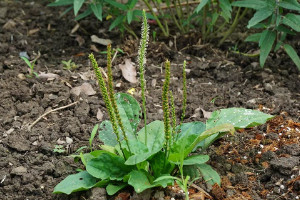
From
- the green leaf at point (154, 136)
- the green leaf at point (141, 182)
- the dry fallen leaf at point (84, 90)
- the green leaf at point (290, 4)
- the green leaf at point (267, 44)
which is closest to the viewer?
the green leaf at point (141, 182)

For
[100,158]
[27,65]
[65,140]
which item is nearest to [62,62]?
[27,65]

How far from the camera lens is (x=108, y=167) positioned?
2.47 m

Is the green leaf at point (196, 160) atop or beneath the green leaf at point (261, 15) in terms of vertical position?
beneath

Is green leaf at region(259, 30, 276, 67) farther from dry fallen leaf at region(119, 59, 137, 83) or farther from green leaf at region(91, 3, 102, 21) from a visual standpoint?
green leaf at region(91, 3, 102, 21)

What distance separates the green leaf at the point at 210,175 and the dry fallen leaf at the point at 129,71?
4.21 ft

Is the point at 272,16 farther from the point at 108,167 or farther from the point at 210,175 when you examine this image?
the point at 108,167

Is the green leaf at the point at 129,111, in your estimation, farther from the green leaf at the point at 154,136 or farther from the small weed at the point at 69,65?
the small weed at the point at 69,65

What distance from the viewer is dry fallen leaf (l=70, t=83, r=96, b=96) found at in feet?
11.3

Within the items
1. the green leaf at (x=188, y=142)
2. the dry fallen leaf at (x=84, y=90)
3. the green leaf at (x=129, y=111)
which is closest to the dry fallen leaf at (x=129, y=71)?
the dry fallen leaf at (x=84, y=90)

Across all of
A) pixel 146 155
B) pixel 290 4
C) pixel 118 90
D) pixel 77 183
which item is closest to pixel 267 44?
pixel 290 4

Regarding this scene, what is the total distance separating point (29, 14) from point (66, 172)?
8.38ft

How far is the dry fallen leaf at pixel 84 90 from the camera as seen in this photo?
3.43 meters

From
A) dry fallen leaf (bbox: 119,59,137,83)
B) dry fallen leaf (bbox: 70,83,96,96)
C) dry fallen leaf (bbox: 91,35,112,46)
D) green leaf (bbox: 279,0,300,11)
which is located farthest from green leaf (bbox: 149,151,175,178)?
dry fallen leaf (bbox: 91,35,112,46)

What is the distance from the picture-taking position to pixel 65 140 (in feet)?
9.77
